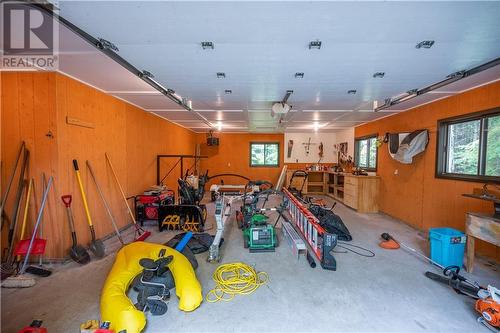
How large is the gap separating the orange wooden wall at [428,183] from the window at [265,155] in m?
4.03

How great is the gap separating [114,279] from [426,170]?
525cm

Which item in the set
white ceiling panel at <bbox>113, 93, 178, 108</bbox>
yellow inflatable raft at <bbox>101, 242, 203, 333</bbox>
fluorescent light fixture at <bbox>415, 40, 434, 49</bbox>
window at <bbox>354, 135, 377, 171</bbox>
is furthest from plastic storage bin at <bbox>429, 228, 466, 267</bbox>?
white ceiling panel at <bbox>113, 93, 178, 108</bbox>

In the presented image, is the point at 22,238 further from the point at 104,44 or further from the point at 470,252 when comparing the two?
the point at 470,252

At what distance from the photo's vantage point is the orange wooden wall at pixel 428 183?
10.0 feet

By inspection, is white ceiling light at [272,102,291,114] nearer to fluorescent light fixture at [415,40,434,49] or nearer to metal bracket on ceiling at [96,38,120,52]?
fluorescent light fixture at [415,40,434,49]

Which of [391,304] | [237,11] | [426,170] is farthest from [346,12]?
[426,170]

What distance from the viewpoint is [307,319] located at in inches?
72.3

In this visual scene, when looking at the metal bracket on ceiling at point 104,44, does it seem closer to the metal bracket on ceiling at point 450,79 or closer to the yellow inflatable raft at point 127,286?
the yellow inflatable raft at point 127,286

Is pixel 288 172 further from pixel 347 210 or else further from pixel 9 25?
pixel 9 25

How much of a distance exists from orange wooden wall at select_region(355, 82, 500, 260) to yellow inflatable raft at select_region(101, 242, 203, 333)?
4106 millimetres

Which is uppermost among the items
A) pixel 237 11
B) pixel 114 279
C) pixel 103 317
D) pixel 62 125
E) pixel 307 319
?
pixel 237 11

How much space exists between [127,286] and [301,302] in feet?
5.83

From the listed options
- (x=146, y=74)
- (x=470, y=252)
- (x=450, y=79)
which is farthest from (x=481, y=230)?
(x=146, y=74)

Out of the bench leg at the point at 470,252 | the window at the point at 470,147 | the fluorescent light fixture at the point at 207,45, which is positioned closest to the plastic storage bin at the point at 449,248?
the bench leg at the point at 470,252
